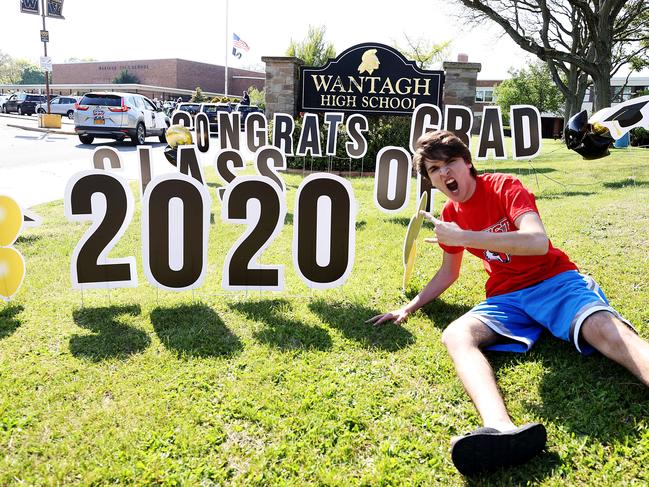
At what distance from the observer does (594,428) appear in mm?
2170

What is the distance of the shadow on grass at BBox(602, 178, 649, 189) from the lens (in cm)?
845

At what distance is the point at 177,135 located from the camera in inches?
290

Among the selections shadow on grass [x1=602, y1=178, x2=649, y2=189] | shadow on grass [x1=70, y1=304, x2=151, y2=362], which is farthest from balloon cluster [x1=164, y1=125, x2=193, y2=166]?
shadow on grass [x1=602, y1=178, x2=649, y2=189]

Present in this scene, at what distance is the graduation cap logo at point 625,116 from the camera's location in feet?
20.9

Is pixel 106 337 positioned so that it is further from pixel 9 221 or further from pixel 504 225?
pixel 504 225

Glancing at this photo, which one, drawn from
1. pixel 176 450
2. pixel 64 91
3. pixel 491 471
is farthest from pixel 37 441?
pixel 64 91

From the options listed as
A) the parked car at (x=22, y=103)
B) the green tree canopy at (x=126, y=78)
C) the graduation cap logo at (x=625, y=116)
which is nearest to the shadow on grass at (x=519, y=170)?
the graduation cap logo at (x=625, y=116)

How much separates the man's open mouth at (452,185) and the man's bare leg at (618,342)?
33.1 inches

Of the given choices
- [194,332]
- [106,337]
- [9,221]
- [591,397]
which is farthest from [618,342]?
[9,221]

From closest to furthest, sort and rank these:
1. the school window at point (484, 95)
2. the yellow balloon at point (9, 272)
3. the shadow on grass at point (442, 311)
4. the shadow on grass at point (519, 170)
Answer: the shadow on grass at point (442, 311)
the yellow balloon at point (9, 272)
the shadow on grass at point (519, 170)
the school window at point (484, 95)

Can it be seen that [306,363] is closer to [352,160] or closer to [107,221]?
[107,221]

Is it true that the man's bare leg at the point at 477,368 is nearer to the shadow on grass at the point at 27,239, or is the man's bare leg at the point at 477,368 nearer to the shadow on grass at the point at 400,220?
the shadow on grass at the point at 400,220

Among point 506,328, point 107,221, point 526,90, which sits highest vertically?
point 526,90

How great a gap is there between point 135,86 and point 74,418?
190ft
